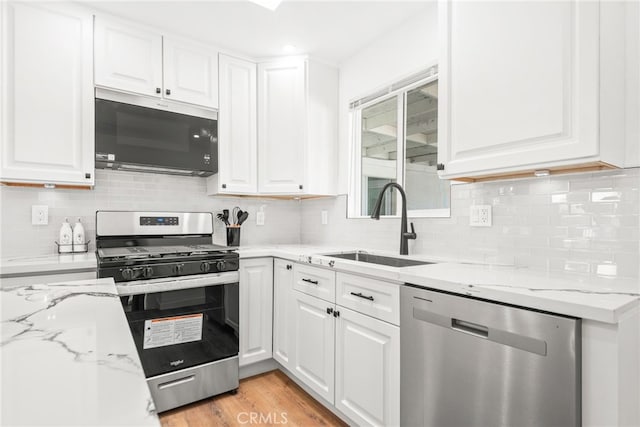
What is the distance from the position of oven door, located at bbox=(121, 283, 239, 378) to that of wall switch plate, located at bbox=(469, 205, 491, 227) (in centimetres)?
153

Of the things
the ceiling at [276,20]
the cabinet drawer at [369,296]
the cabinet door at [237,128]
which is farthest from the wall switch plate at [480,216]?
the cabinet door at [237,128]

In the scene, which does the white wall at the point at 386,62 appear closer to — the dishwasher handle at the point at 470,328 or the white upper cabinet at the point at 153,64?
the white upper cabinet at the point at 153,64

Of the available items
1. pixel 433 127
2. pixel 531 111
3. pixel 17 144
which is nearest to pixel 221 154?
pixel 17 144

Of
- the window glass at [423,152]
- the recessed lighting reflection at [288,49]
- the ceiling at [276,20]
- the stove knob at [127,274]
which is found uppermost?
the ceiling at [276,20]

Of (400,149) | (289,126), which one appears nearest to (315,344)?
(400,149)

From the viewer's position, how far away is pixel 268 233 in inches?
122

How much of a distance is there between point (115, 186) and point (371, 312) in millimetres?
2014

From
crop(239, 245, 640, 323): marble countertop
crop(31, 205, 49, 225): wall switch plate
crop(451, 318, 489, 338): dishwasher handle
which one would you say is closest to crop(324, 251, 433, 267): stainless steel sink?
crop(239, 245, 640, 323): marble countertop

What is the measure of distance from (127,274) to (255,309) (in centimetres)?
88

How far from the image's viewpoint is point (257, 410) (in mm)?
2047

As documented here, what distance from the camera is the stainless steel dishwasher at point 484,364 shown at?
990 millimetres

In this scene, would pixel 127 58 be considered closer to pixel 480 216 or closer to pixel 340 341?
pixel 340 341

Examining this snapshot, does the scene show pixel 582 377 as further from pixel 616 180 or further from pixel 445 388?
pixel 616 180
